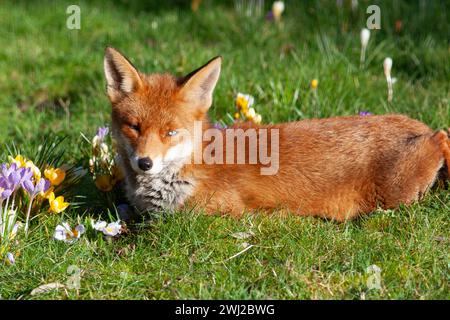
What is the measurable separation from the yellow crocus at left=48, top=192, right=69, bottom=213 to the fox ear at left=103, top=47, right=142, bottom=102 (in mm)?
770

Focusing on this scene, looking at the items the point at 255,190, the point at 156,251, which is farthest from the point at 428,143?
the point at 156,251

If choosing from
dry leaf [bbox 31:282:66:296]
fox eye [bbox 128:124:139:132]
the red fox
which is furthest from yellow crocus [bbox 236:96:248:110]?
dry leaf [bbox 31:282:66:296]

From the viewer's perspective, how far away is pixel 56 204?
487cm

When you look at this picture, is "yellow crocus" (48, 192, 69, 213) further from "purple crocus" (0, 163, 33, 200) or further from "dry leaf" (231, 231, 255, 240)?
"dry leaf" (231, 231, 255, 240)

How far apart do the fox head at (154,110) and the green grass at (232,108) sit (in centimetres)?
44

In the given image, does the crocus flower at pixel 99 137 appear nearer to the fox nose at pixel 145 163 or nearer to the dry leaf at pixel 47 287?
the fox nose at pixel 145 163

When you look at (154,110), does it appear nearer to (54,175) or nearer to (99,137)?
(54,175)

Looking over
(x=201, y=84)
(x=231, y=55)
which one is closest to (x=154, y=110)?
(x=201, y=84)

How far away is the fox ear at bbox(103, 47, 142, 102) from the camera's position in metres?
4.98

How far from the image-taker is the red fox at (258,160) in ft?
16.1

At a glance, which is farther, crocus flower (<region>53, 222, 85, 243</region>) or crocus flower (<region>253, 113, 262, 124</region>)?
crocus flower (<region>253, 113, 262, 124</region>)

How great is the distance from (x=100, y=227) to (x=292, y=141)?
1427 mm

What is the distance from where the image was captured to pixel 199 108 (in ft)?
16.6

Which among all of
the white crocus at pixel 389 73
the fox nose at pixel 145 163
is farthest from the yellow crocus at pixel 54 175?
the white crocus at pixel 389 73
